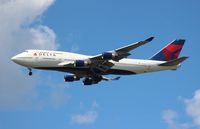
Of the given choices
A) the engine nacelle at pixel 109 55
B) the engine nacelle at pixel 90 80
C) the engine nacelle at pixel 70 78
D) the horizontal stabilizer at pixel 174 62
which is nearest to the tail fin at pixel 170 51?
the horizontal stabilizer at pixel 174 62

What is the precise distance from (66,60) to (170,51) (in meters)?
20.1

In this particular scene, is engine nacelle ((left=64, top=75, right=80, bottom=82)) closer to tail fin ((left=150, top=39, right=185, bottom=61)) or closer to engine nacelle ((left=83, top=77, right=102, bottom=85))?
engine nacelle ((left=83, top=77, right=102, bottom=85))

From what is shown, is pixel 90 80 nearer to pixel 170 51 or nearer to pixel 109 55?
pixel 109 55

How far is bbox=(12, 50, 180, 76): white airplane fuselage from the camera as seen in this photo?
87250 mm

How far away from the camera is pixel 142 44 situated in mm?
83125

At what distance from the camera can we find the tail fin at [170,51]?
9794 cm

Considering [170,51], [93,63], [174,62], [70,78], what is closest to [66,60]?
[93,63]

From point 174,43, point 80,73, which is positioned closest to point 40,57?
point 80,73

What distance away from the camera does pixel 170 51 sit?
99375 millimetres

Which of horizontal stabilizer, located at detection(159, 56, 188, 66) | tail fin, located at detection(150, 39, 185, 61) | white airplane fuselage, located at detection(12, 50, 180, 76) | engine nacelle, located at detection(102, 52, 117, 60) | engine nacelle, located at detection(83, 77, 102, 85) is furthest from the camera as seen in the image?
tail fin, located at detection(150, 39, 185, 61)

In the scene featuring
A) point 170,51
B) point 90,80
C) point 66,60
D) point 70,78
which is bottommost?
point 90,80

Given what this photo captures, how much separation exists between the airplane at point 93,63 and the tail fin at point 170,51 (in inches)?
23.2

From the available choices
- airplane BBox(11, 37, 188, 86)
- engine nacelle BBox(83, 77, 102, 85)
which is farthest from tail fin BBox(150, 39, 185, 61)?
engine nacelle BBox(83, 77, 102, 85)

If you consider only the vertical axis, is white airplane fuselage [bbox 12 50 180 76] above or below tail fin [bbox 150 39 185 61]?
below
